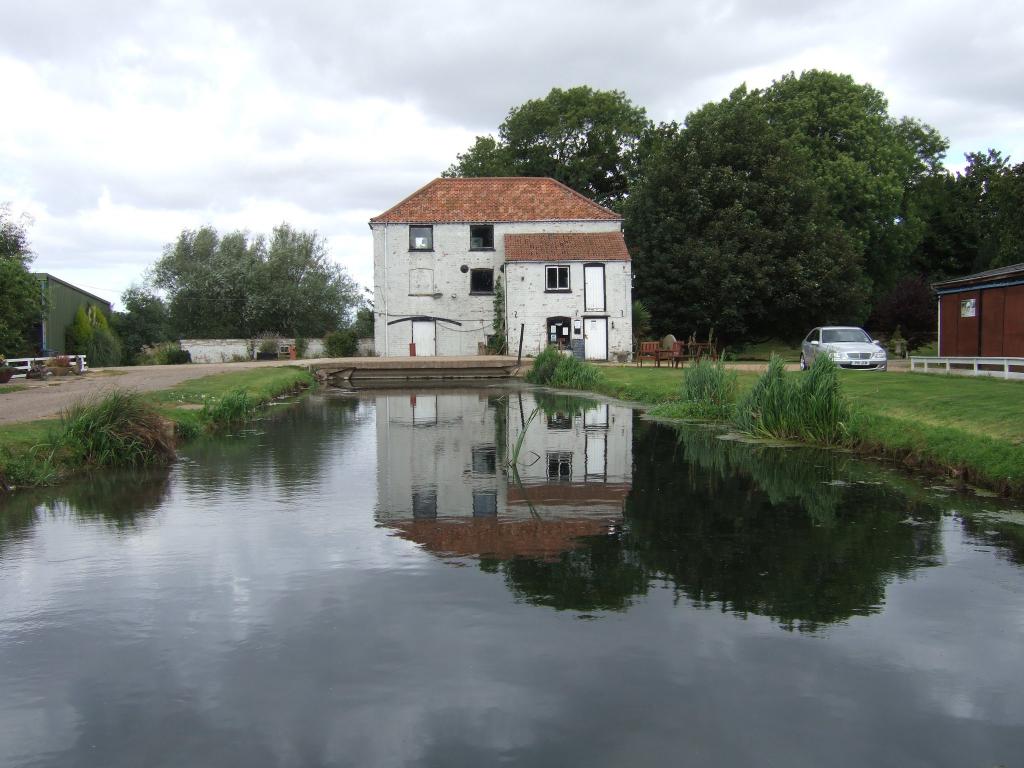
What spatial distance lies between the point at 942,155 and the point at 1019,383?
156 feet

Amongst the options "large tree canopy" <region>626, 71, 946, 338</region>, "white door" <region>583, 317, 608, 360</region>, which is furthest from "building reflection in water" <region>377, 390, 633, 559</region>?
"large tree canopy" <region>626, 71, 946, 338</region>

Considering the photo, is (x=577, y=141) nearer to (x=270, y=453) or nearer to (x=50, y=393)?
(x=50, y=393)

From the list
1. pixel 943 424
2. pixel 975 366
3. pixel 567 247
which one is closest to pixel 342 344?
pixel 567 247

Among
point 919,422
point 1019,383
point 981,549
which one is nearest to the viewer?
point 981,549

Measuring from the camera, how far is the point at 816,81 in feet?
158

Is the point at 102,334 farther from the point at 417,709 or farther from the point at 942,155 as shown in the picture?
the point at 942,155

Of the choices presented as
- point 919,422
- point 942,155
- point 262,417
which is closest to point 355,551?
point 919,422

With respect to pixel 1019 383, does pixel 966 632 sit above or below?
below

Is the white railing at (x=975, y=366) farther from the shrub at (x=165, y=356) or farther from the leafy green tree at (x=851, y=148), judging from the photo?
the shrub at (x=165, y=356)

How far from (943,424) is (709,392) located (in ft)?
19.6

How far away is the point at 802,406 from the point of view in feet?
48.1

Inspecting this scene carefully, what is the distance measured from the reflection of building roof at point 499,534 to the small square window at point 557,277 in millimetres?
33850

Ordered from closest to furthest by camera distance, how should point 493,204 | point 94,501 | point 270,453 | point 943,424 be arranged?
point 94,501 < point 943,424 < point 270,453 < point 493,204

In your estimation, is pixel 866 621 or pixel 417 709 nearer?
pixel 417 709
